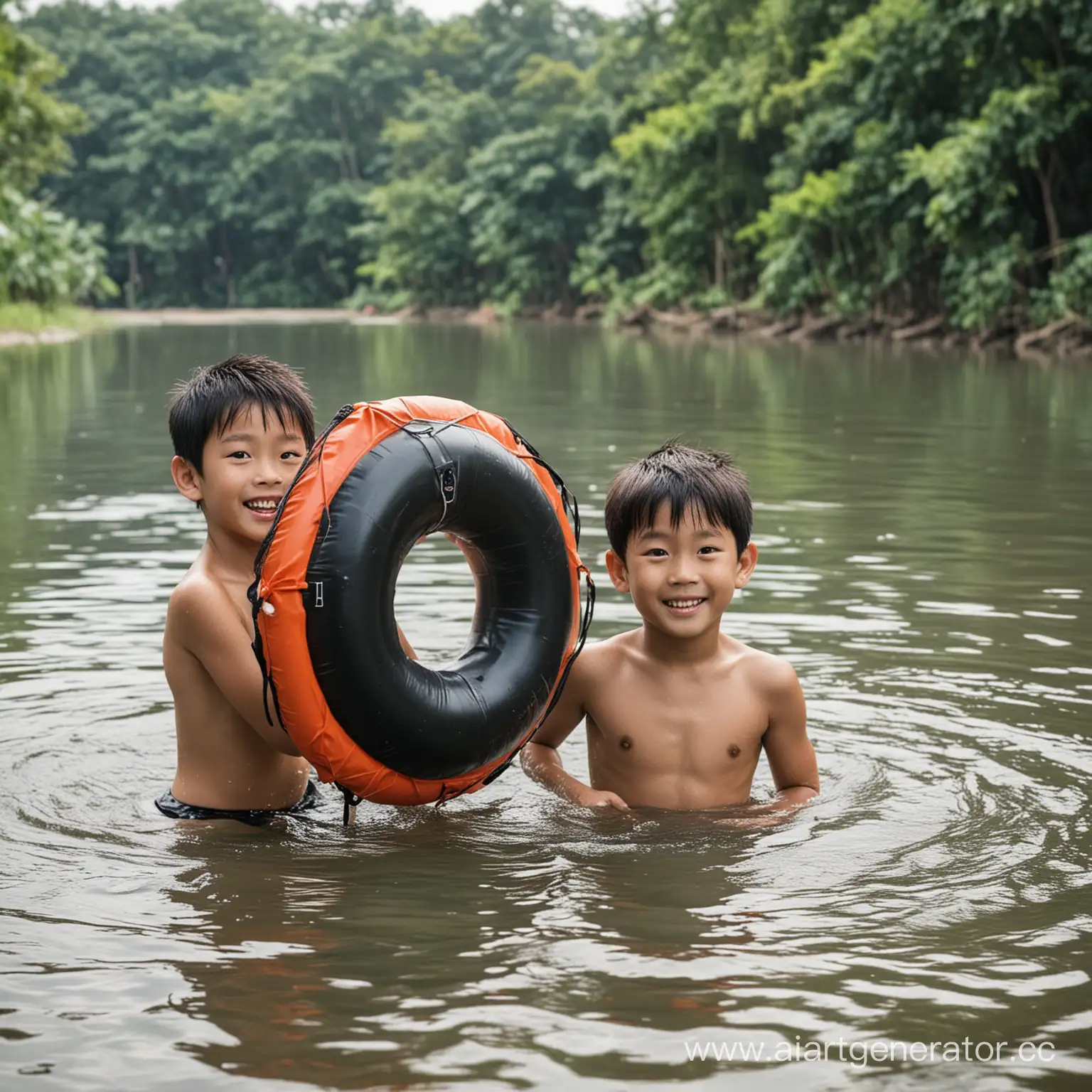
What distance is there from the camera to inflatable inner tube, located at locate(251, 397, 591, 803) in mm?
3543

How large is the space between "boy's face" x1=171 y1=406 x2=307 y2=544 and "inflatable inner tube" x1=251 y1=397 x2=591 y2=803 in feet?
0.98

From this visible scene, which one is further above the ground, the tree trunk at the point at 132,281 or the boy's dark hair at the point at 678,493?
the tree trunk at the point at 132,281

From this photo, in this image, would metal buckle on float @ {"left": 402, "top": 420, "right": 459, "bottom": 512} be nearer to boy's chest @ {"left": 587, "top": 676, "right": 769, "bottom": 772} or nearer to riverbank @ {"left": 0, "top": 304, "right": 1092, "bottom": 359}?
boy's chest @ {"left": 587, "top": 676, "right": 769, "bottom": 772}

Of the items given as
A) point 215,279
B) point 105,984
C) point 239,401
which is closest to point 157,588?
point 239,401

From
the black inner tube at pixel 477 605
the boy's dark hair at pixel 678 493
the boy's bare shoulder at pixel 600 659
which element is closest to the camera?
the black inner tube at pixel 477 605

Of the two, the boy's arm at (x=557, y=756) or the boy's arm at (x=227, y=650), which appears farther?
the boy's arm at (x=557, y=756)

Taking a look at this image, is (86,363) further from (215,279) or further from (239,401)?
(215,279)

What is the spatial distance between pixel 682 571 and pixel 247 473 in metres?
1.06

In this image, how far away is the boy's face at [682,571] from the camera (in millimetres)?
3865

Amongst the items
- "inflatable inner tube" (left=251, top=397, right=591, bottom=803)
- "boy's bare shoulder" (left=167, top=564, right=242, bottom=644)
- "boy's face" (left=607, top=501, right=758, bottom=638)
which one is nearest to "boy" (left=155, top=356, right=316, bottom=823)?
"boy's bare shoulder" (left=167, top=564, right=242, bottom=644)

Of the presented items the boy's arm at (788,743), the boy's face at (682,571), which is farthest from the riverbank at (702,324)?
the boy's face at (682,571)

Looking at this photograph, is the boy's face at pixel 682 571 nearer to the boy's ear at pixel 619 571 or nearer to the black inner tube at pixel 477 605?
the boy's ear at pixel 619 571

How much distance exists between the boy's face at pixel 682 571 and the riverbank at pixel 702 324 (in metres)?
21.2

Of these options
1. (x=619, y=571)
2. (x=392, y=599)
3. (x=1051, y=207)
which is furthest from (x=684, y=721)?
(x=1051, y=207)
